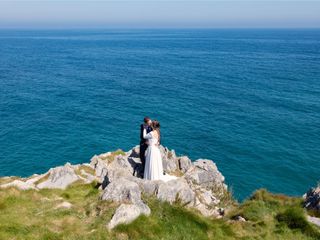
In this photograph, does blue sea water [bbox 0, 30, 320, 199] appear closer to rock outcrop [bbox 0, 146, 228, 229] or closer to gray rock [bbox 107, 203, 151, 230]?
rock outcrop [bbox 0, 146, 228, 229]

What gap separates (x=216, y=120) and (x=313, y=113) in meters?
19.0

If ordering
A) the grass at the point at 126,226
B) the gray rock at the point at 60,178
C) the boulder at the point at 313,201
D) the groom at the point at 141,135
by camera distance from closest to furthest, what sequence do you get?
1. the grass at the point at 126,226
2. the boulder at the point at 313,201
3. the groom at the point at 141,135
4. the gray rock at the point at 60,178

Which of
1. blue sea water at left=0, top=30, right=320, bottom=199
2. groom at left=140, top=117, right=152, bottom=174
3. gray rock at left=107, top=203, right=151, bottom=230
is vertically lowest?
blue sea water at left=0, top=30, right=320, bottom=199

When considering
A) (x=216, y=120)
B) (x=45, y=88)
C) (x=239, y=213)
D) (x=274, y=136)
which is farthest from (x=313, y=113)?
(x=45, y=88)

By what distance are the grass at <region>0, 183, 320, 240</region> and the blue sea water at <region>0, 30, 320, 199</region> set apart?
67.2 feet

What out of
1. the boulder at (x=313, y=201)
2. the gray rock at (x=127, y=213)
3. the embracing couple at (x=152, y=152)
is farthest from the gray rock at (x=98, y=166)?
the boulder at (x=313, y=201)

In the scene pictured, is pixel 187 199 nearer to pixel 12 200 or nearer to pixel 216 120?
pixel 12 200

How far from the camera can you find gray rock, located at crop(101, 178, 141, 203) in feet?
56.6

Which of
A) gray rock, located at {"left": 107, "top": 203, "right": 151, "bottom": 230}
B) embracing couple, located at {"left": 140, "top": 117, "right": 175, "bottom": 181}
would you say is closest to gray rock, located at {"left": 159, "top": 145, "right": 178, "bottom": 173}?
embracing couple, located at {"left": 140, "top": 117, "right": 175, "bottom": 181}

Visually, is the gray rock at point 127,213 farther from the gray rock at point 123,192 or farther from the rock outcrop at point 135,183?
the gray rock at point 123,192

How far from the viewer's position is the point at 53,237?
14.6 meters

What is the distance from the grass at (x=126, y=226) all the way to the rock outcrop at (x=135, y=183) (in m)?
0.69

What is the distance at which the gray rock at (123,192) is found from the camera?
17.3 m

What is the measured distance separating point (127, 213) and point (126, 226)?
71cm
